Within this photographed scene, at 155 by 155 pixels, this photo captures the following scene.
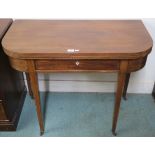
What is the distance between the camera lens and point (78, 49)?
3.37 feet

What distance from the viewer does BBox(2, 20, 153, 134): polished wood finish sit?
1015mm

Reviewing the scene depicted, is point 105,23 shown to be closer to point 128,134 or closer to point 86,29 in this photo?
point 86,29

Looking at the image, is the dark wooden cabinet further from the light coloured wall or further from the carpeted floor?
the light coloured wall

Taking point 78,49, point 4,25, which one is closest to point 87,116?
point 78,49

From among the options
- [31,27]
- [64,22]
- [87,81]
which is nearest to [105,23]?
[64,22]

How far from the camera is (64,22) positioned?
1.35m

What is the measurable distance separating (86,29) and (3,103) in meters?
0.73

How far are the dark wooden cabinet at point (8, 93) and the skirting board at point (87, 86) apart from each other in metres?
0.25

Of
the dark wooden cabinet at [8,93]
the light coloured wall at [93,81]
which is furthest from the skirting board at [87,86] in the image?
the dark wooden cabinet at [8,93]

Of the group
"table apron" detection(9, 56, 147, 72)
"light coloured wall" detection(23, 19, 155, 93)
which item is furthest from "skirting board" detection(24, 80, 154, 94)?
"table apron" detection(9, 56, 147, 72)

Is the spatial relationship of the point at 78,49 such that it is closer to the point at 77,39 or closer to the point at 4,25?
the point at 77,39

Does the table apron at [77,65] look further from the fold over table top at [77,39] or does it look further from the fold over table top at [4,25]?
the fold over table top at [4,25]
